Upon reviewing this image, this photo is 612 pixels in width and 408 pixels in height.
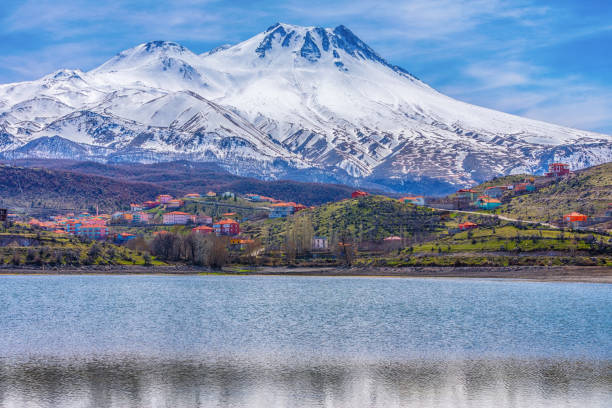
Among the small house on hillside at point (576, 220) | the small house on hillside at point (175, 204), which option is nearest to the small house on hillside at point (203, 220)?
the small house on hillside at point (175, 204)

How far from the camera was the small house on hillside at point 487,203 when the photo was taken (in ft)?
468

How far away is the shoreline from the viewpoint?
8631 cm

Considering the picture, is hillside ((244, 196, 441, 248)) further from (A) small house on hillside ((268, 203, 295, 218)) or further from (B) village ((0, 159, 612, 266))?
(A) small house on hillside ((268, 203, 295, 218))

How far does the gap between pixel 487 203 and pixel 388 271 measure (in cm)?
5028

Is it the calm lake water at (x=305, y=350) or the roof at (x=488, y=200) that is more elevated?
the roof at (x=488, y=200)

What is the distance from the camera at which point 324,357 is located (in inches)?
1471

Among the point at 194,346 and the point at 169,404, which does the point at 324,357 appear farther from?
the point at 169,404

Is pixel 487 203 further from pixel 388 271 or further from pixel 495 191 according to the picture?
pixel 388 271

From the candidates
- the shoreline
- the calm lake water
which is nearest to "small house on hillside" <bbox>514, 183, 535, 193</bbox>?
the shoreline

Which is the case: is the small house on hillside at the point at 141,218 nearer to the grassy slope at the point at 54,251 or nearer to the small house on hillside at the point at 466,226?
the grassy slope at the point at 54,251

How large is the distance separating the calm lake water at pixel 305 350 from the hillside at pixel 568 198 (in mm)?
55645

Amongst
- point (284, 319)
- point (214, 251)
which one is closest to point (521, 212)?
point (214, 251)

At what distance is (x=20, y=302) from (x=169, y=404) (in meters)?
37.5

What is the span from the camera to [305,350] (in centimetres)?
3922
